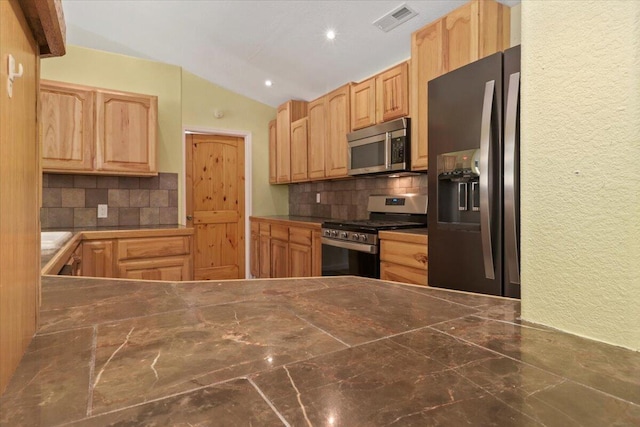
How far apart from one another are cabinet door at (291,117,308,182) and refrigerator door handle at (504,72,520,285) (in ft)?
8.54

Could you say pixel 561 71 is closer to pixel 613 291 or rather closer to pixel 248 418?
pixel 613 291

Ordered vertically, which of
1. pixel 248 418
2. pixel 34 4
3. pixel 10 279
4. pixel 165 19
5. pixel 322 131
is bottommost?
pixel 248 418

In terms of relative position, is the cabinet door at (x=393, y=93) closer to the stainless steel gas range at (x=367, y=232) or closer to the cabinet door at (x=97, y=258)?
the stainless steel gas range at (x=367, y=232)

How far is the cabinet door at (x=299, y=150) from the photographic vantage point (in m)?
4.16

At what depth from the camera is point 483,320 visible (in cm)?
73

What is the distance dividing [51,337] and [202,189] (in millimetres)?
4303

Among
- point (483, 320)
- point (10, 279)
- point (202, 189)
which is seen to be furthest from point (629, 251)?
point (202, 189)

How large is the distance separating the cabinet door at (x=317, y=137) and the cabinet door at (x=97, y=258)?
206cm

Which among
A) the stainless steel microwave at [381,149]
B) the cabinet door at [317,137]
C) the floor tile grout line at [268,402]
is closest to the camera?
the floor tile grout line at [268,402]

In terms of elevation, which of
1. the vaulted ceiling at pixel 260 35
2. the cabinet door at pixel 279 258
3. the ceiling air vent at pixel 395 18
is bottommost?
the cabinet door at pixel 279 258

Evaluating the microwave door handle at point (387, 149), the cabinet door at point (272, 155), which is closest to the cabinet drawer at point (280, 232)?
the cabinet door at point (272, 155)

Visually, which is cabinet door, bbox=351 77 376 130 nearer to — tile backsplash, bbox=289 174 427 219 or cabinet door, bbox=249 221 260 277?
tile backsplash, bbox=289 174 427 219

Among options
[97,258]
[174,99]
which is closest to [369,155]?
[174,99]

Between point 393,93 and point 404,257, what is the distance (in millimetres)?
1332
